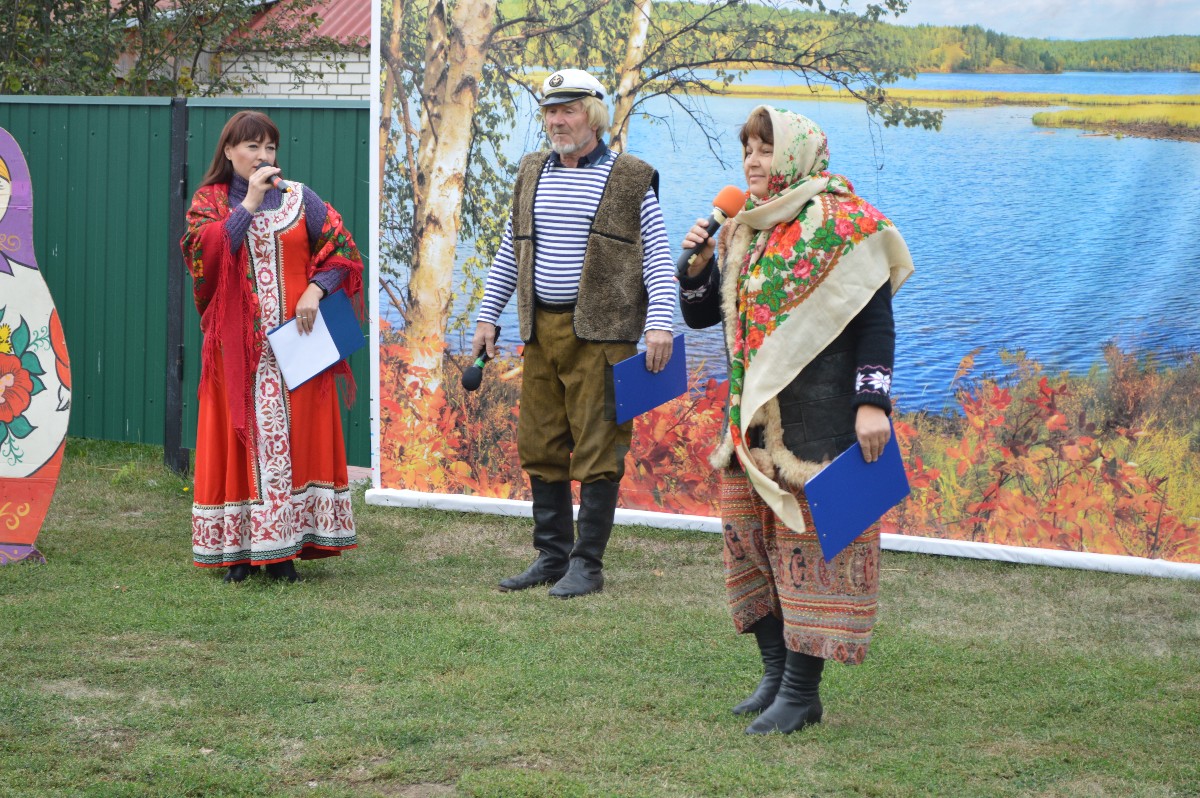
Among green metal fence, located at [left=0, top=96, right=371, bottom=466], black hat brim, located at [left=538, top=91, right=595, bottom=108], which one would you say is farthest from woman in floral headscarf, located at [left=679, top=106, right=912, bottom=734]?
green metal fence, located at [left=0, top=96, right=371, bottom=466]

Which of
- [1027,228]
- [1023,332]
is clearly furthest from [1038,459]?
[1027,228]

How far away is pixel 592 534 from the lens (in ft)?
17.2

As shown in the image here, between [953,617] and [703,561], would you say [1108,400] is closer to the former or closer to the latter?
[953,617]

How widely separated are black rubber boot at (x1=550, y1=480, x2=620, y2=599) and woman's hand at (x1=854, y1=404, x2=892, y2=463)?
1.94 meters

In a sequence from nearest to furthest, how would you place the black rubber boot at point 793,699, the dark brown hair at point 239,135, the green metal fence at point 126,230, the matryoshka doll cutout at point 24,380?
the black rubber boot at point 793,699 < the dark brown hair at point 239,135 < the matryoshka doll cutout at point 24,380 < the green metal fence at point 126,230

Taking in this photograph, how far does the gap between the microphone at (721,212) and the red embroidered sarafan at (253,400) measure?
6.82ft

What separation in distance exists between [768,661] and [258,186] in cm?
258

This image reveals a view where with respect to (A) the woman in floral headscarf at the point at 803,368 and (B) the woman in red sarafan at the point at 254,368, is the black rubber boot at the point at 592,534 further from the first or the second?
(A) the woman in floral headscarf at the point at 803,368

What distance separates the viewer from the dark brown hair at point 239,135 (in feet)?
16.7

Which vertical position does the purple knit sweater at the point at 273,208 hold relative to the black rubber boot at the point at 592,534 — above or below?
above

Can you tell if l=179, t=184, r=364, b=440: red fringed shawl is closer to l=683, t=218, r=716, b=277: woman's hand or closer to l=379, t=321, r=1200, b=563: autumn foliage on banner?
l=379, t=321, r=1200, b=563: autumn foliage on banner

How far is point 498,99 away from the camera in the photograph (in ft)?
20.8

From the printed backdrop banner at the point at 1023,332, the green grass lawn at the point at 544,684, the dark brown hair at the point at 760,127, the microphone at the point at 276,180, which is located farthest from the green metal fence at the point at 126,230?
the dark brown hair at the point at 760,127

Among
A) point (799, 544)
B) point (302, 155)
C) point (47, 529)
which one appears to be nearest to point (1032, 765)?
point (799, 544)
